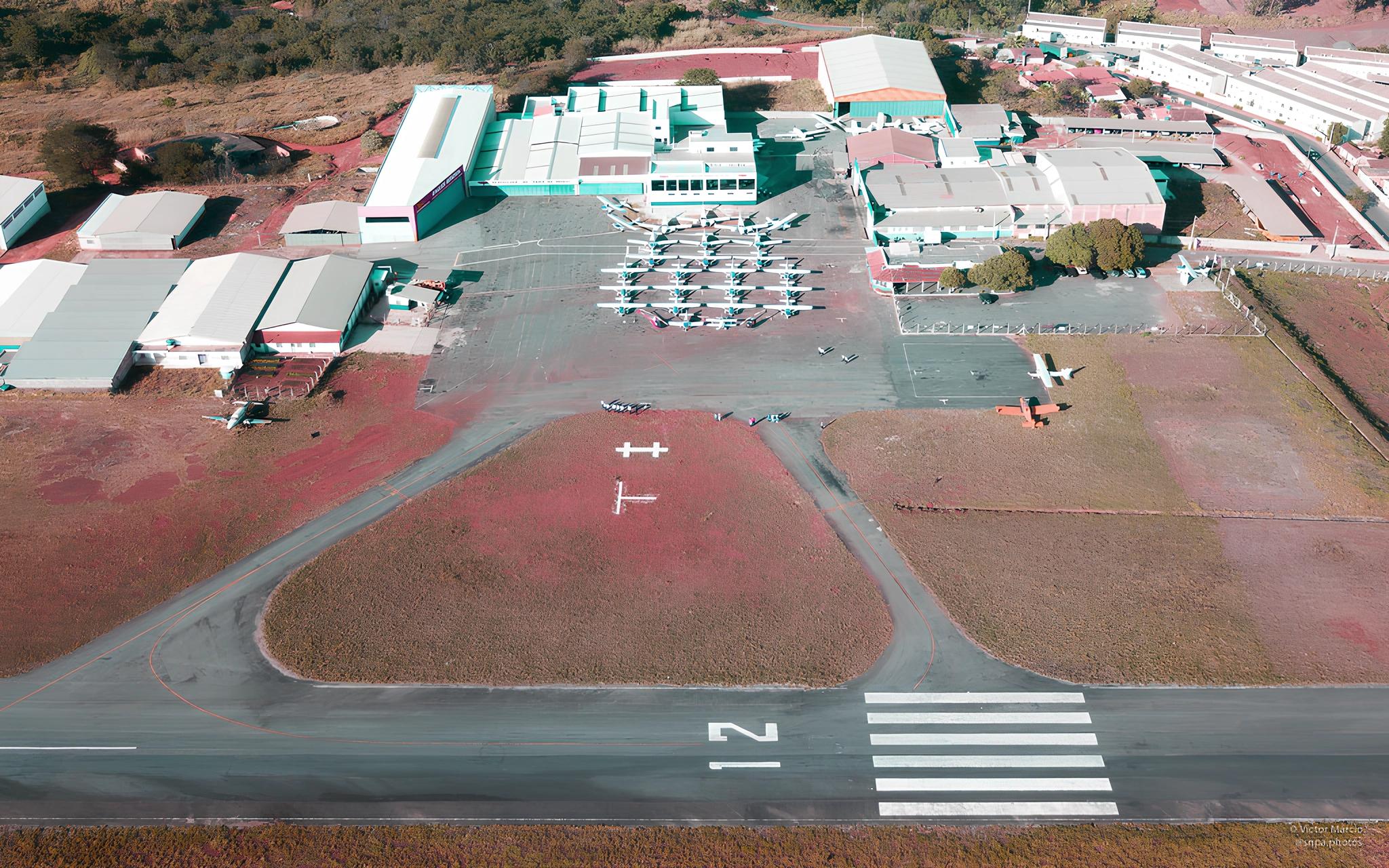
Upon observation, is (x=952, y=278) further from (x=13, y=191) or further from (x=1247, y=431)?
(x=13, y=191)

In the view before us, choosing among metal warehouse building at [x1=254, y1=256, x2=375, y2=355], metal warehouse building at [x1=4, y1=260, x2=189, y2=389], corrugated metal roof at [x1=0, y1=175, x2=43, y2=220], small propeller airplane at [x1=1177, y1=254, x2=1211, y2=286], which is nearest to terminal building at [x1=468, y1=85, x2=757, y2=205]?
metal warehouse building at [x1=254, y1=256, x2=375, y2=355]

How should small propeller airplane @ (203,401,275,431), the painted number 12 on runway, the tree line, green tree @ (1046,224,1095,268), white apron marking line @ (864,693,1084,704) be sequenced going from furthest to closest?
the tree line → green tree @ (1046,224,1095,268) → small propeller airplane @ (203,401,275,431) → white apron marking line @ (864,693,1084,704) → the painted number 12 on runway

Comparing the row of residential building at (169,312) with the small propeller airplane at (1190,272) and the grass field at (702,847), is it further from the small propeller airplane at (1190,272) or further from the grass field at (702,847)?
the small propeller airplane at (1190,272)

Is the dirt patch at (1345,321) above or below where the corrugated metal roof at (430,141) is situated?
below

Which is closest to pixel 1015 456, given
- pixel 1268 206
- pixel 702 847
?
pixel 702 847

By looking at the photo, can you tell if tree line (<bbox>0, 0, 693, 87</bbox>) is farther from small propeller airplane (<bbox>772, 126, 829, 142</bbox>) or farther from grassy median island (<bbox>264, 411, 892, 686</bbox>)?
grassy median island (<bbox>264, 411, 892, 686</bbox>)

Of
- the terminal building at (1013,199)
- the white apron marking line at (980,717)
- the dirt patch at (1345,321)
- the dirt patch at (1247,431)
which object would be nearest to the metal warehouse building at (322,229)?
the terminal building at (1013,199)

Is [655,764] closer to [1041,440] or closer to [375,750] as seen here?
[375,750]
